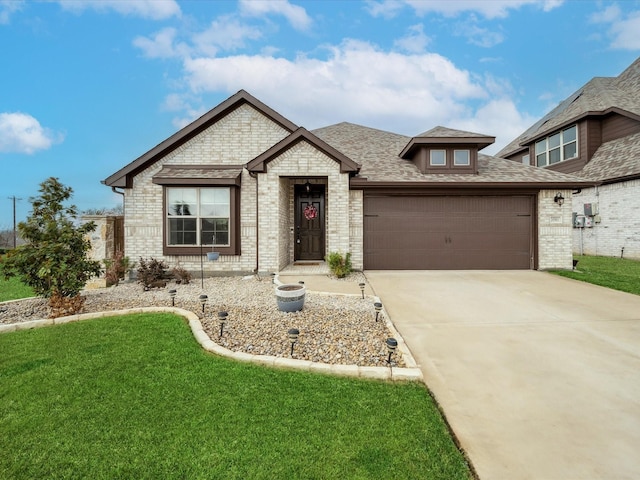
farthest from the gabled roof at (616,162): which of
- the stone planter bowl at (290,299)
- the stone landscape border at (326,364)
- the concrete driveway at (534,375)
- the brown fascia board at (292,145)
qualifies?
the stone planter bowl at (290,299)

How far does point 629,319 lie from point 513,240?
5.41 metres

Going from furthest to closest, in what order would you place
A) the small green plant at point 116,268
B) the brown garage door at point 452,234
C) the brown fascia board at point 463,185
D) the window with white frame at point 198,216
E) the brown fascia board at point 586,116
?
the brown fascia board at point 586,116 < the brown garage door at point 452,234 < the brown fascia board at point 463,185 < the window with white frame at point 198,216 < the small green plant at point 116,268

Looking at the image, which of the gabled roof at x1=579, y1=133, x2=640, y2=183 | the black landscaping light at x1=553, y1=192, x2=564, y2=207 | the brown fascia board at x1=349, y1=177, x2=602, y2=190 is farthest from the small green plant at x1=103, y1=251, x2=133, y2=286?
the gabled roof at x1=579, y1=133, x2=640, y2=183

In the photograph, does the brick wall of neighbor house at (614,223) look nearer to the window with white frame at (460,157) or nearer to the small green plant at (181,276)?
the window with white frame at (460,157)

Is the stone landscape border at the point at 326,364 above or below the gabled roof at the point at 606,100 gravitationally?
below

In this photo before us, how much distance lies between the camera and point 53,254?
5.26m

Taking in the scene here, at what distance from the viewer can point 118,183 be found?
8852 millimetres

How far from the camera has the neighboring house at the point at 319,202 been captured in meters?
8.73

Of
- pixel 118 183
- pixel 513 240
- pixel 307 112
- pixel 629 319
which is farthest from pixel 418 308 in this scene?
pixel 307 112

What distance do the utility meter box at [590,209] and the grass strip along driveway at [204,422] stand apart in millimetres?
17044

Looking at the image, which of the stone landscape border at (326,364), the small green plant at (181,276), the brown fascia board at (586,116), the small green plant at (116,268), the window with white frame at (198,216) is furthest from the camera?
the brown fascia board at (586,116)

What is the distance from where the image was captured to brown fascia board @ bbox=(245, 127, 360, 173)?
8438mm

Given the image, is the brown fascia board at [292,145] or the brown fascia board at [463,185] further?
the brown fascia board at [463,185]

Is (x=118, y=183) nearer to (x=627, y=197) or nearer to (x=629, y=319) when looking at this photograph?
(x=629, y=319)
